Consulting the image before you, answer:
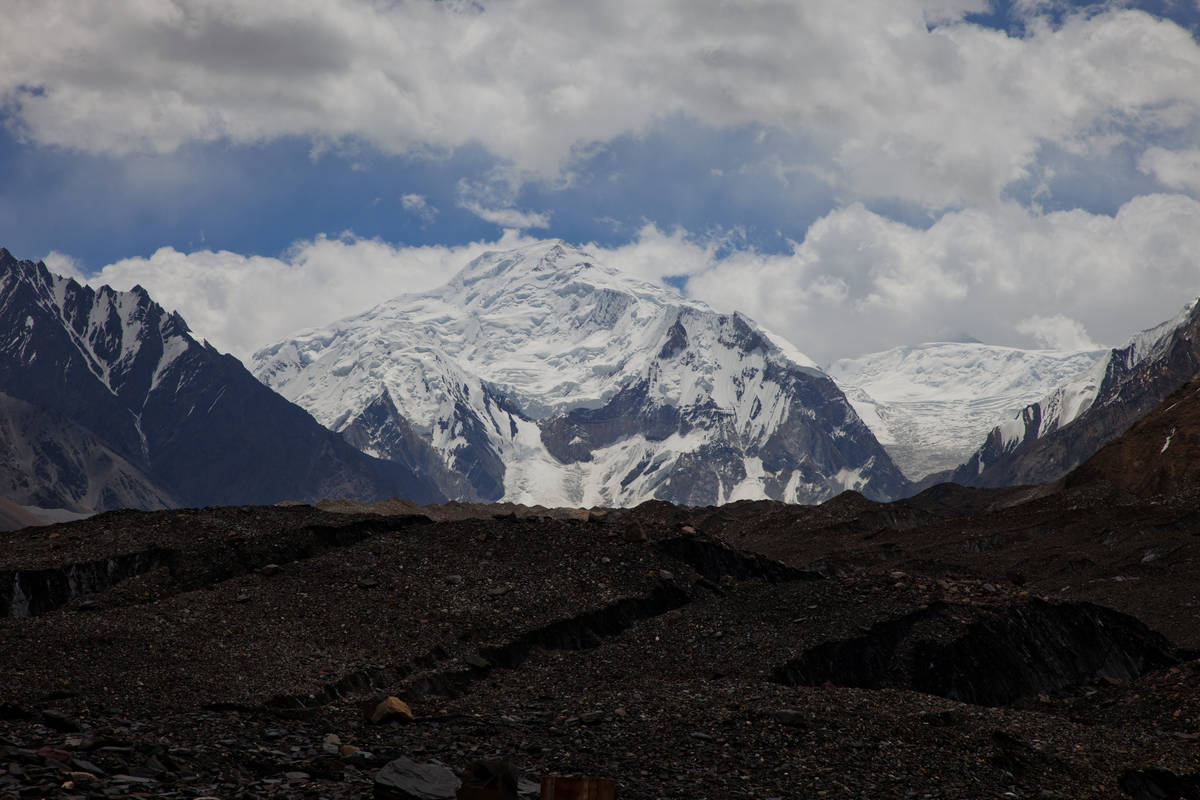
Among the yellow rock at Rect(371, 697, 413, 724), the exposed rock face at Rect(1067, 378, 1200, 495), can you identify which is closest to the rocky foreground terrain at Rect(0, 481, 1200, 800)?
the yellow rock at Rect(371, 697, 413, 724)

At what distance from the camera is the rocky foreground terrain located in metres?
18.9

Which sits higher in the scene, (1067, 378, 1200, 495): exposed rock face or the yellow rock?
(1067, 378, 1200, 495): exposed rock face

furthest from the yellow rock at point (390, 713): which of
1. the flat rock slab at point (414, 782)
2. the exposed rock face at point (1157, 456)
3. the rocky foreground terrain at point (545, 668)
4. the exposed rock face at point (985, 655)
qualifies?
the exposed rock face at point (1157, 456)

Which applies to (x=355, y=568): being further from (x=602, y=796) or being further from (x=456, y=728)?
(x=602, y=796)

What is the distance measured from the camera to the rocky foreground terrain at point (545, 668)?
62.1 feet

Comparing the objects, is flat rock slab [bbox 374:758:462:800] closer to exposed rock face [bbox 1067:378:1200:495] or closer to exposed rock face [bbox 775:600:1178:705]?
exposed rock face [bbox 775:600:1178:705]

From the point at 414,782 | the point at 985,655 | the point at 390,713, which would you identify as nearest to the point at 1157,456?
the point at 985,655

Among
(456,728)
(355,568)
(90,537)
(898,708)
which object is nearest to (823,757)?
(898,708)

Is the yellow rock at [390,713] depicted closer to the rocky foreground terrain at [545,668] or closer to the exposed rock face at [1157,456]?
the rocky foreground terrain at [545,668]

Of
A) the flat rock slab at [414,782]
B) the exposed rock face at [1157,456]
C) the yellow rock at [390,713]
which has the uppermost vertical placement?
the exposed rock face at [1157,456]

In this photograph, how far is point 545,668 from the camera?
30391mm

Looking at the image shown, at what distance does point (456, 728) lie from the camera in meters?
21.2

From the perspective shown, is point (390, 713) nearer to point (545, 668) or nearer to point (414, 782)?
point (414, 782)

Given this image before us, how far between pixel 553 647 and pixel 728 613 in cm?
543
